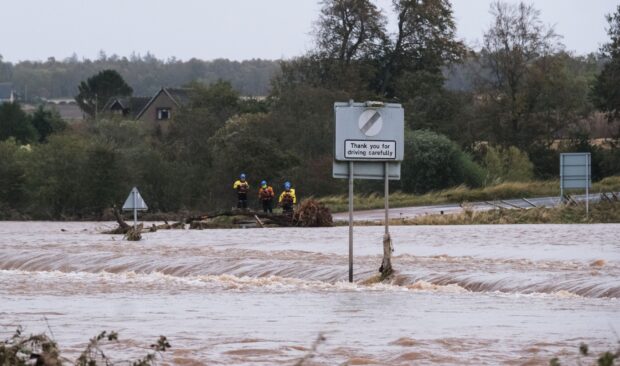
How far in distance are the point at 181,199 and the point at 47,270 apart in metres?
33.5

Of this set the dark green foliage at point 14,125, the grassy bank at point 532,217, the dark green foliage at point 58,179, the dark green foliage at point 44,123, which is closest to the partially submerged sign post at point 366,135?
the grassy bank at point 532,217

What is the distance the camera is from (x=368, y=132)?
20.8 metres

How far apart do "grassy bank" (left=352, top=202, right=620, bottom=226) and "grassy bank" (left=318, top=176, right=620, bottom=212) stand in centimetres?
1094

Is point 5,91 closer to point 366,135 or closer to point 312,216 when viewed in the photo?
point 312,216

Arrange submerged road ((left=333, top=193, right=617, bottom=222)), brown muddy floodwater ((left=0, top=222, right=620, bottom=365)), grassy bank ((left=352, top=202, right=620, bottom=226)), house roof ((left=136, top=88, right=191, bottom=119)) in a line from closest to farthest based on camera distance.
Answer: brown muddy floodwater ((left=0, top=222, right=620, bottom=365)) → grassy bank ((left=352, top=202, right=620, bottom=226)) → submerged road ((left=333, top=193, right=617, bottom=222)) → house roof ((left=136, top=88, right=191, bottom=119))

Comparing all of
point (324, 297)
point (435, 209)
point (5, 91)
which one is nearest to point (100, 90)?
point (5, 91)

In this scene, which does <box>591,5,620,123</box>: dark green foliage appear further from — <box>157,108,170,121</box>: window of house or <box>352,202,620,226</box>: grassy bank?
<box>157,108,170,121</box>: window of house

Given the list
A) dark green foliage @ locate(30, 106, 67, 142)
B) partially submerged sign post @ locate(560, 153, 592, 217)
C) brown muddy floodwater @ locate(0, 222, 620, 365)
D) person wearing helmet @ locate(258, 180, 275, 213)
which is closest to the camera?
brown muddy floodwater @ locate(0, 222, 620, 365)

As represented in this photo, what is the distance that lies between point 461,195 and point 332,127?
9.09 meters

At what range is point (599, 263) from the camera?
24781 millimetres

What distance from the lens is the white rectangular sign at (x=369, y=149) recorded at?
68.1ft

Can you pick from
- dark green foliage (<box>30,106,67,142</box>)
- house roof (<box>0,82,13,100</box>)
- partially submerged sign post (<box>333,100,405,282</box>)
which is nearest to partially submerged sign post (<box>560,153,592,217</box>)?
partially submerged sign post (<box>333,100,405,282</box>)

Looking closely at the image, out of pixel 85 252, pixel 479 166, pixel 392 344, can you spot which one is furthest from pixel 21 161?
pixel 392 344

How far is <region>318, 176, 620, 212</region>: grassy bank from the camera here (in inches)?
2297
